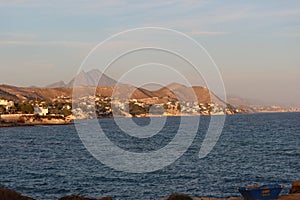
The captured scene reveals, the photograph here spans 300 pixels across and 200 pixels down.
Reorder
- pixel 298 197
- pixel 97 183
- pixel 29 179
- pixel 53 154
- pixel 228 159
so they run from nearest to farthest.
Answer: pixel 298 197 < pixel 97 183 < pixel 29 179 < pixel 228 159 < pixel 53 154

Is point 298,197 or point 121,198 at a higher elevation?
point 298,197

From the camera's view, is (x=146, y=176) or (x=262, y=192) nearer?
(x=262, y=192)

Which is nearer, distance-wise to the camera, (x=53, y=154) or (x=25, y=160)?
(x=25, y=160)

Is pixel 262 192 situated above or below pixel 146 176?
above

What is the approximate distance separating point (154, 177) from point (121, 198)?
47.1 ft

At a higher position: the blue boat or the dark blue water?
the blue boat

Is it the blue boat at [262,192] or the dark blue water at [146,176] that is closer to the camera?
the blue boat at [262,192]

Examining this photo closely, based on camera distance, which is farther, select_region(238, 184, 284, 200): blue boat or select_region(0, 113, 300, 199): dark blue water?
select_region(0, 113, 300, 199): dark blue water

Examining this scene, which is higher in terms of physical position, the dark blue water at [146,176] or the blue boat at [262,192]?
the blue boat at [262,192]

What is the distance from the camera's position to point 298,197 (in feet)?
92.7

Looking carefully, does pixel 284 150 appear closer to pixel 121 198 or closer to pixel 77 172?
pixel 77 172

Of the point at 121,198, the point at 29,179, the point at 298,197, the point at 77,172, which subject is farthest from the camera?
the point at 77,172

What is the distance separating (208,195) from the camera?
45.6 m

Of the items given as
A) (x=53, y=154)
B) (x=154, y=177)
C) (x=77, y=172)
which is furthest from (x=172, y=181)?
(x=53, y=154)
